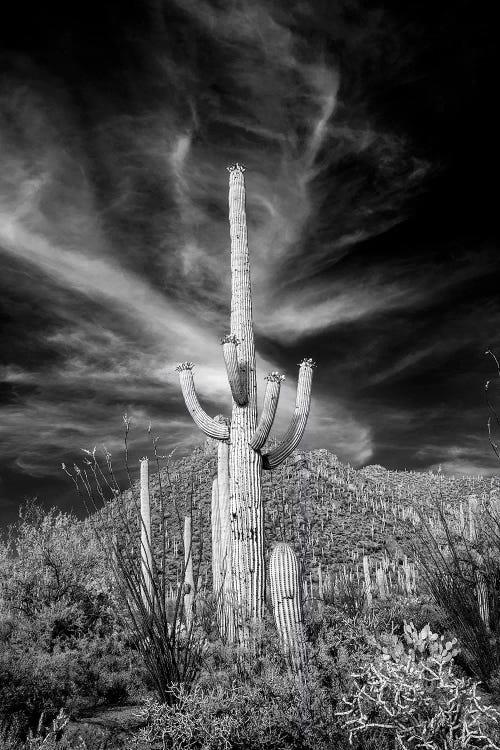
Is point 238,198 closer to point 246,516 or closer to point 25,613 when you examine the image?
point 246,516

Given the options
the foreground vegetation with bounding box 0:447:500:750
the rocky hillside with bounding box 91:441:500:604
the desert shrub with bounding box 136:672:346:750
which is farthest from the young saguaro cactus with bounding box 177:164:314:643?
the rocky hillside with bounding box 91:441:500:604

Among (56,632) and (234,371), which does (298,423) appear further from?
(56,632)

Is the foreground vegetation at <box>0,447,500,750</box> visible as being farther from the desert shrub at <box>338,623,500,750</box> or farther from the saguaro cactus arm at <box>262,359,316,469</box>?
the saguaro cactus arm at <box>262,359,316,469</box>

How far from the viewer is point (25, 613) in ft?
34.0

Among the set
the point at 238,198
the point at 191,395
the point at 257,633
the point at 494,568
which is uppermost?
the point at 238,198

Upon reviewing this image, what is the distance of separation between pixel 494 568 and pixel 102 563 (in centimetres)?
980

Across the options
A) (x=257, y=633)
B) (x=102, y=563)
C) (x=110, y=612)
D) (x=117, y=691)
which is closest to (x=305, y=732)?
Answer: (x=257, y=633)

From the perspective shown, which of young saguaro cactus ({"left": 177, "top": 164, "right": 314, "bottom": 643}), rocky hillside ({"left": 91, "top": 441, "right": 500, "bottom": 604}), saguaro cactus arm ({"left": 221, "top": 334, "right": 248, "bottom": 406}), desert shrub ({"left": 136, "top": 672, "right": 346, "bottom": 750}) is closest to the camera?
desert shrub ({"left": 136, "top": 672, "right": 346, "bottom": 750})

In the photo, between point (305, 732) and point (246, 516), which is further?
point (246, 516)

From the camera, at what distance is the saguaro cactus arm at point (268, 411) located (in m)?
7.68

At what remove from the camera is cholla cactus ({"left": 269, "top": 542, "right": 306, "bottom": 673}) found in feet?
16.7

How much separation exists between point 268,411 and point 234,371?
0.77 metres

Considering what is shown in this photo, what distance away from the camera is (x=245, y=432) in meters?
7.91

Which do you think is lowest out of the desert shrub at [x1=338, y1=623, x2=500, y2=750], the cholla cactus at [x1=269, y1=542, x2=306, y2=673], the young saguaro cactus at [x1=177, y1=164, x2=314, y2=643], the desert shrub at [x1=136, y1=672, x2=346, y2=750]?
the desert shrub at [x1=136, y1=672, x2=346, y2=750]
